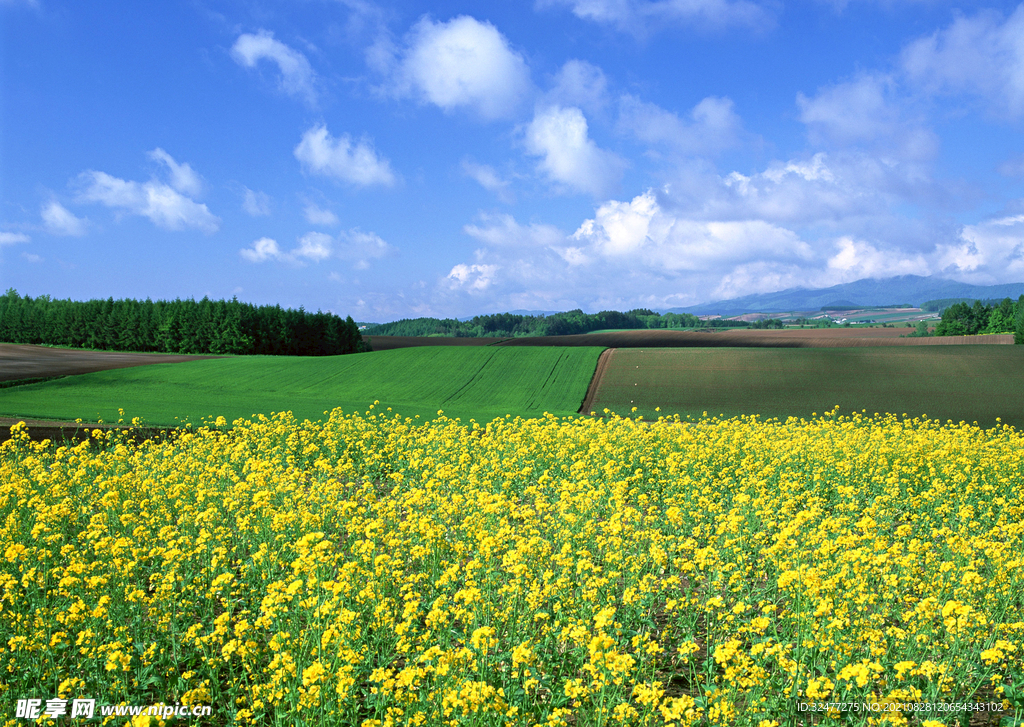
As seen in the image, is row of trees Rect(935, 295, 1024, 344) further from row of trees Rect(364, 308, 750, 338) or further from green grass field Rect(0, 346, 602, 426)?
green grass field Rect(0, 346, 602, 426)

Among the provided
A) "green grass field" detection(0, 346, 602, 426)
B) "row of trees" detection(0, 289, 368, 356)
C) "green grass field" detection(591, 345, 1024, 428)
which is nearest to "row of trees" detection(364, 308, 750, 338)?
"row of trees" detection(0, 289, 368, 356)

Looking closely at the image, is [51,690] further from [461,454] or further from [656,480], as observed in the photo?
[656,480]

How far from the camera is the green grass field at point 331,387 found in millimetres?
27484

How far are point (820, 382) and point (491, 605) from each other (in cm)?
3826

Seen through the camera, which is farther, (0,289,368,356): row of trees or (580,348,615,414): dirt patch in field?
(0,289,368,356): row of trees

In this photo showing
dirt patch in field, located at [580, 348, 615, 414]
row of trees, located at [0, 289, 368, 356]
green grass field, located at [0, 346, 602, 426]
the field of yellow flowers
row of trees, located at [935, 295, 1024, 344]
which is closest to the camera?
the field of yellow flowers

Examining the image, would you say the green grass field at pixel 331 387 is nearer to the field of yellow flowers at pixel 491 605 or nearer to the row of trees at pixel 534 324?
the field of yellow flowers at pixel 491 605

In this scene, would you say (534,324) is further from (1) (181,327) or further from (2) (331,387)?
(2) (331,387)

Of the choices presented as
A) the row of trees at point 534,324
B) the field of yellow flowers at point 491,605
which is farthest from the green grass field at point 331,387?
the row of trees at point 534,324

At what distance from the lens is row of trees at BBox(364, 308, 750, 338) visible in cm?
13425

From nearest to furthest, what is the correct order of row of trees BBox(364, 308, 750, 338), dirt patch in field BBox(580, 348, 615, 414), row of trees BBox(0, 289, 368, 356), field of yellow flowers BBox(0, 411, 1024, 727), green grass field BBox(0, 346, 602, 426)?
1. field of yellow flowers BBox(0, 411, 1024, 727)
2. green grass field BBox(0, 346, 602, 426)
3. dirt patch in field BBox(580, 348, 615, 414)
4. row of trees BBox(0, 289, 368, 356)
5. row of trees BBox(364, 308, 750, 338)

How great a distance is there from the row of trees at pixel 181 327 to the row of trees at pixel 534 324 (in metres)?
47.9

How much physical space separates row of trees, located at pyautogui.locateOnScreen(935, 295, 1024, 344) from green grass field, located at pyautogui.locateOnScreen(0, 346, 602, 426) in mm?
84321

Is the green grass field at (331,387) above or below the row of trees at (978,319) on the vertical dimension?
below
